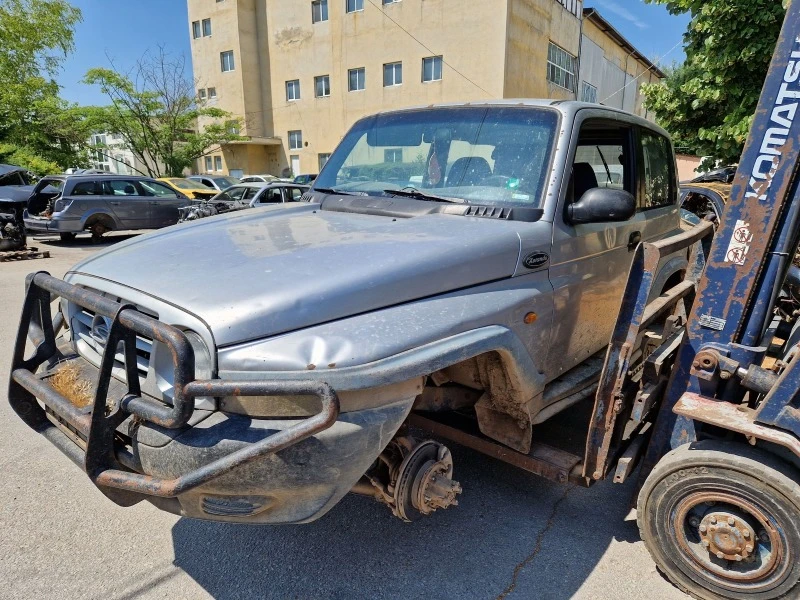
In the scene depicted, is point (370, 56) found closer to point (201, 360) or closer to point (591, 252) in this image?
point (591, 252)

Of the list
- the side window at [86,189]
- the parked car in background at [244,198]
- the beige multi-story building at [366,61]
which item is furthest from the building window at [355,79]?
the side window at [86,189]

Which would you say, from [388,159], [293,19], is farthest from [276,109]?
[388,159]

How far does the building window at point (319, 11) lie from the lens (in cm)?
3073

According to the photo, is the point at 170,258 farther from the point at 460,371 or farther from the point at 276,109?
the point at 276,109

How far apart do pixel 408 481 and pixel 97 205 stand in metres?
13.2

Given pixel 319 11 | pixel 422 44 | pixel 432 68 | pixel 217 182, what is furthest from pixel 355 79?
pixel 217 182

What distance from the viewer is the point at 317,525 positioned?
2.82m

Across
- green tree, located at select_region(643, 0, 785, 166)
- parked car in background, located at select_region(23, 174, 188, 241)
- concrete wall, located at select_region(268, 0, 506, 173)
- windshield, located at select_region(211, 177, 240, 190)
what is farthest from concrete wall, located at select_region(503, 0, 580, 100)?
parked car in background, located at select_region(23, 174, 188, 241)

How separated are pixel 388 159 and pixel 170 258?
1.52 m

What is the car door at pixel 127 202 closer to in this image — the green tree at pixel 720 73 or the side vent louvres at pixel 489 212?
the green tree at pixel 720 73

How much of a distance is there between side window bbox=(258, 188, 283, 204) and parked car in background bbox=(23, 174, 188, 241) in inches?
122

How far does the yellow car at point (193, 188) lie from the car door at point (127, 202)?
4337mm

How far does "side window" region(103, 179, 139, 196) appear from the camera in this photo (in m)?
13.2

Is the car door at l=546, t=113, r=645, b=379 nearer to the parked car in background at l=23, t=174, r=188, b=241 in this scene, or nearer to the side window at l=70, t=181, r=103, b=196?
the parked car in background at l=23, t=174, r=188, b=241
